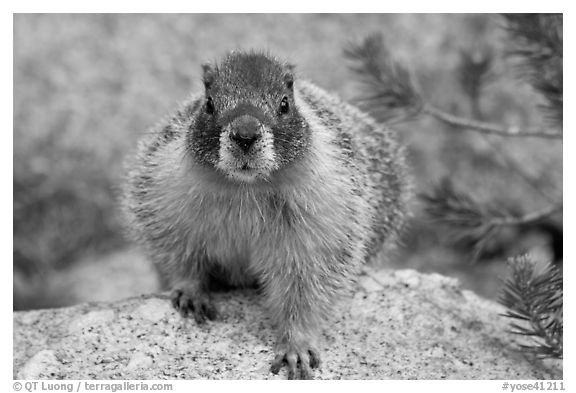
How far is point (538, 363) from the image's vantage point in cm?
447

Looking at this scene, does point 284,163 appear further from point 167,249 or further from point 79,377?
point 79,377

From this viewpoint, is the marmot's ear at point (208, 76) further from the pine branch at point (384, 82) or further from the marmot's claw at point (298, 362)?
the pine branch at point (384, 82)

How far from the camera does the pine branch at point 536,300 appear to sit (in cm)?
425

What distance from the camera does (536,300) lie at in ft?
14.2

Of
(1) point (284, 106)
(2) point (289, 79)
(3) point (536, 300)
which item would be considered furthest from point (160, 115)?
(3) point (536, 300)

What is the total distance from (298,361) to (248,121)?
130 centimetres

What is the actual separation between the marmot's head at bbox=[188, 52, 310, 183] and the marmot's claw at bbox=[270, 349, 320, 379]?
94 centimetres

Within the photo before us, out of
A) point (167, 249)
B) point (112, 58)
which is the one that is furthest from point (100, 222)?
point (167, 249)

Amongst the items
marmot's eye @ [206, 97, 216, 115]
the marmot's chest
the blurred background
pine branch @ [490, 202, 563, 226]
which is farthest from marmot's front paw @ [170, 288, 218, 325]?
the blurred background

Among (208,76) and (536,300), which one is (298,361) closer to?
(536,300)

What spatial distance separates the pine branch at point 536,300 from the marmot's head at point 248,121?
1.36 metres

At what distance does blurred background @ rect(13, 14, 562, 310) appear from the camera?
734cm

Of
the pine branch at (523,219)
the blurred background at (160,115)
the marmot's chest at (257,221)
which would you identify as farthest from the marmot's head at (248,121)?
the blurred background at (160,115)

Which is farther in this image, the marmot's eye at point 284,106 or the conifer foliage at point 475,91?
the conifer foliage at point 475,91
